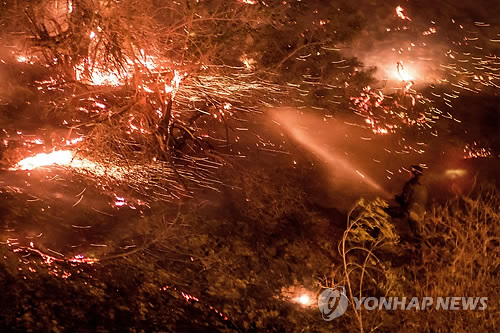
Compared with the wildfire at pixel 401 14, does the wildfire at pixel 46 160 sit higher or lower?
higher

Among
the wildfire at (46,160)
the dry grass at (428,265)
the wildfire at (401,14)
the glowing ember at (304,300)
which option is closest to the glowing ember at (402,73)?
the wildfire at (401,14)

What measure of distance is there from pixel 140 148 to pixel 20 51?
1972 mm

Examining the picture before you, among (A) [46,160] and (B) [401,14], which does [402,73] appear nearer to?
(B) [401,14]

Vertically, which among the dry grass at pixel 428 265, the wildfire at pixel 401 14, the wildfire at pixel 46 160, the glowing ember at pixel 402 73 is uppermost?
the wildfire at pixel 46 160

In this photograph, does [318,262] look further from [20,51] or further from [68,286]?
[20,51]

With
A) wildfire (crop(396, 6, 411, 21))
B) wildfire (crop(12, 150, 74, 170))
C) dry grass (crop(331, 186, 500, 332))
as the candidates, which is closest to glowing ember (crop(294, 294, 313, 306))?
dry grass (crop(331, 186, 500, 332))

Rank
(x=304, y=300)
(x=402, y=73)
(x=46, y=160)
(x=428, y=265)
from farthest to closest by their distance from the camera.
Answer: (x=402, y=73) → (x=46, y=160) → (x=428, y=265) → (x=304, y=300)

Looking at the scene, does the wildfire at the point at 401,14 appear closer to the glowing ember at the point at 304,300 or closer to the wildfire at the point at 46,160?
the glowing ember at the point at 304,300

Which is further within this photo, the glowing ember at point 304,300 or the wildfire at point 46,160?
the wildfire at point 46,160

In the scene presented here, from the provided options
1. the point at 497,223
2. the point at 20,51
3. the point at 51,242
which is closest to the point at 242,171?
the point at 51,242

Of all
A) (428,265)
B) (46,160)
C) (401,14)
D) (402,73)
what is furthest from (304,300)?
(401,14)

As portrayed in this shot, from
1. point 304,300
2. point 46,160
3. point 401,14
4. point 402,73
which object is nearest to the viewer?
point 304,300

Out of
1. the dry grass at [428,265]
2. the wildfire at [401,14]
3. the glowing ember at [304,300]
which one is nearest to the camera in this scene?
the dry grass at [428,265]

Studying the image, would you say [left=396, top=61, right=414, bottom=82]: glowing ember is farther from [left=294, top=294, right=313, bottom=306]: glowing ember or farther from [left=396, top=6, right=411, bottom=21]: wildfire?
[left=294, top=294, right=313, bottom=306]: glowing ember
